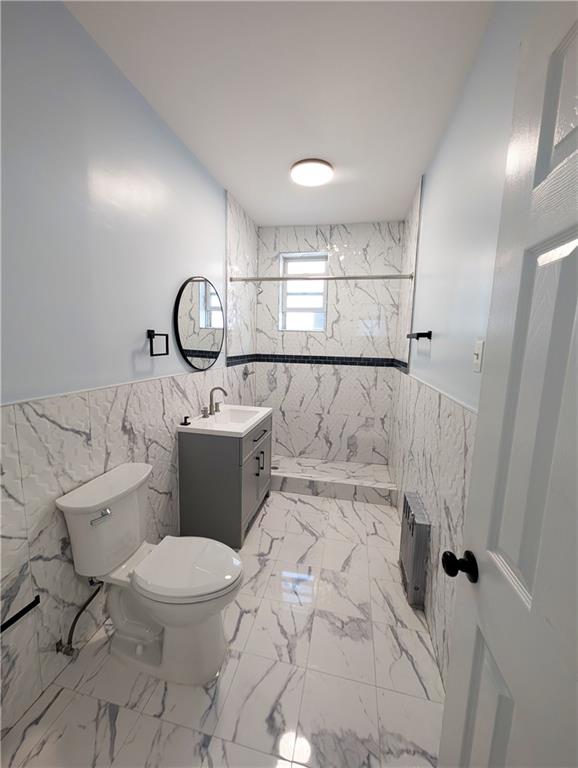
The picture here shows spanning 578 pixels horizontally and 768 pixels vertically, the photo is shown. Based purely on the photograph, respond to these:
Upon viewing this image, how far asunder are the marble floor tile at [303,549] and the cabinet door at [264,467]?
412mm

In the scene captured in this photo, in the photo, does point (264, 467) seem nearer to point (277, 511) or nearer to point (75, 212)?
point (277, 511)

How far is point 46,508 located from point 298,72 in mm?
2103

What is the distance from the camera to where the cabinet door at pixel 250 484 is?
79.1 inches

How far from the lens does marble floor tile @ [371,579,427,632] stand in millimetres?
1540

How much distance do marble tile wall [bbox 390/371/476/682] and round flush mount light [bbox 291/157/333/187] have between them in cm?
157

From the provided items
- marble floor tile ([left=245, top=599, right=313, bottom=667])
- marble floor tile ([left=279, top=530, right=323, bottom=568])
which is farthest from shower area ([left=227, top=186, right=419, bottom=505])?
marble floor tile ([left=245, top=599, right=313, bottom=667])

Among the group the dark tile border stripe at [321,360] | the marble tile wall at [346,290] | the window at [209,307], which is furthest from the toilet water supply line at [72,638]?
the marble tile wall at [346,290]

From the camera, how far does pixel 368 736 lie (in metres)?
1.08

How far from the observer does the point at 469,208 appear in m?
1.30

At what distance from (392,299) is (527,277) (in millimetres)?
2751

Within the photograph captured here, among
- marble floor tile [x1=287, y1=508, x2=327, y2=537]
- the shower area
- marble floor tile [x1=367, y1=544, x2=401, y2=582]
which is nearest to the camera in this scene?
marble floor tile [x1=367, y1=544, x2=401, y2=582]

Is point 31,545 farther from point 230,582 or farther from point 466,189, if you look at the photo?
point 466,189

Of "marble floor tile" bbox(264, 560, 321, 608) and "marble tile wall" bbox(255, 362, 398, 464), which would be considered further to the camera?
"marble tile wall" bbox(255, 362, 398, 464)

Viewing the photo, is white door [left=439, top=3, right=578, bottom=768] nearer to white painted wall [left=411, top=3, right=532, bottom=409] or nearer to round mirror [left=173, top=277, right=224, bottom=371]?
white painted wall [left=411, top=3, right=532, bottom=409]
